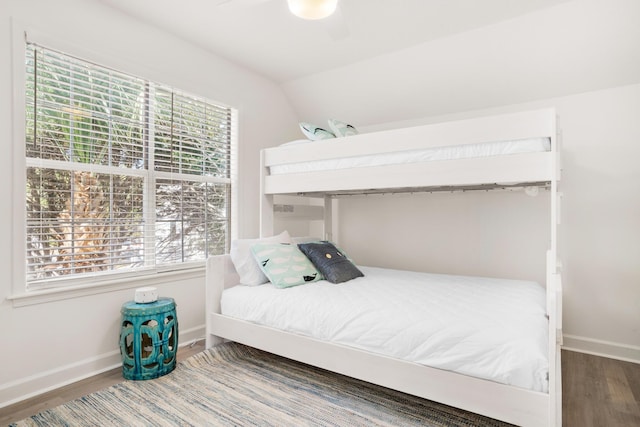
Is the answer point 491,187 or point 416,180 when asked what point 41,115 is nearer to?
point 416,180

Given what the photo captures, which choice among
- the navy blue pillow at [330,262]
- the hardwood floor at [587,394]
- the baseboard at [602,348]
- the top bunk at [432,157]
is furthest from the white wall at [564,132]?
the navy blue pillow at [330,262]

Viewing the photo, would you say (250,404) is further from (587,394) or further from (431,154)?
(587,394)

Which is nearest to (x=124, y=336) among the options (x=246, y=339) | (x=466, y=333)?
(x=246, y=339)

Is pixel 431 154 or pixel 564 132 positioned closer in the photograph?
pixel 431 154

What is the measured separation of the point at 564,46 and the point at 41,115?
329 cm

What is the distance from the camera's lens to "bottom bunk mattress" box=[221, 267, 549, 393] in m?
1.45

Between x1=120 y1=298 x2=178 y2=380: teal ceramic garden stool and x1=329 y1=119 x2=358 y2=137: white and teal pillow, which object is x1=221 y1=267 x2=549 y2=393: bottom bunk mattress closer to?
x1=120 y1=298 x2=178 y2=380: teal ceramic garden stool

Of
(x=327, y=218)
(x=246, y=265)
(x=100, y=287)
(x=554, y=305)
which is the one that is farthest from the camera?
(x=327, y=218)

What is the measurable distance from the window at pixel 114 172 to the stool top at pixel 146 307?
14.5 inches

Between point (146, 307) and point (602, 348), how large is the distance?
312 cm

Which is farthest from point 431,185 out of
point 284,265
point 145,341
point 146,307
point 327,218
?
point 145,341

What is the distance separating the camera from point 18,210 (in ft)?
6.30

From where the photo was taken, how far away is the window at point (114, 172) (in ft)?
6.71

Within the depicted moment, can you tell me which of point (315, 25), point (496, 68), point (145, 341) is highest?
point (315, 25)
